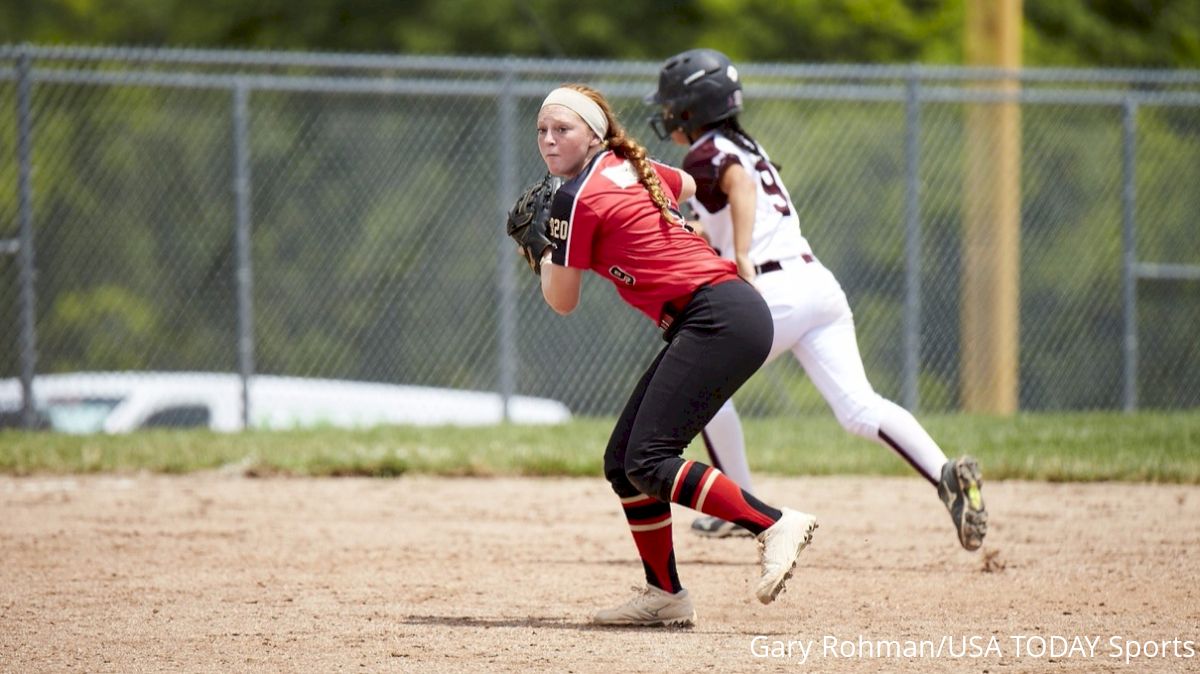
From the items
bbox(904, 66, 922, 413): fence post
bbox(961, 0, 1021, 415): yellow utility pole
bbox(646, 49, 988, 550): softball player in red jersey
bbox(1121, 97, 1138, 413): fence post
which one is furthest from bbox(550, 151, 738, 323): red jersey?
bbox(1121, 97, 1138, 413): fence post

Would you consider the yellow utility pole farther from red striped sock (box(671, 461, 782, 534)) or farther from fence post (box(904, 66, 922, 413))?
red striped sock (box(671, 461, 782, 534))

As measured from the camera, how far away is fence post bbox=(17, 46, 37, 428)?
10.6 meters

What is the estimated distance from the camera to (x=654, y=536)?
520 cm

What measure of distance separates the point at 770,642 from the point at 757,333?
1.02m

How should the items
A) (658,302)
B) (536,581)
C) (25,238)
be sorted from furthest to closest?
(25,238) < (536,581) < (658,302)

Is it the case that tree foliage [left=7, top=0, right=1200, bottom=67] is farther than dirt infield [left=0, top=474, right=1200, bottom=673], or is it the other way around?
tree foliage [left=7, top=0, right=1200, bottom=67]

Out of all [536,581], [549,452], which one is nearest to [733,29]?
[549,452]

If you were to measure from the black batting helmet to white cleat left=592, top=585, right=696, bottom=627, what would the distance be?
2.09 m

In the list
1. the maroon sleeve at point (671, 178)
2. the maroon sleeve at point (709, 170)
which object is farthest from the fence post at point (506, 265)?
the maroon sleeve at point (671, 178)

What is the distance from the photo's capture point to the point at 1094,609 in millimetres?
5469

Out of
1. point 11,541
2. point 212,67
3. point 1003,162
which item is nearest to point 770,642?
point 11,541

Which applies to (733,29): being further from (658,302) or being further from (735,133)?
(658,302)

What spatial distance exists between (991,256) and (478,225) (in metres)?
4.32

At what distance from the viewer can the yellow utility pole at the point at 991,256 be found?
12312mm
